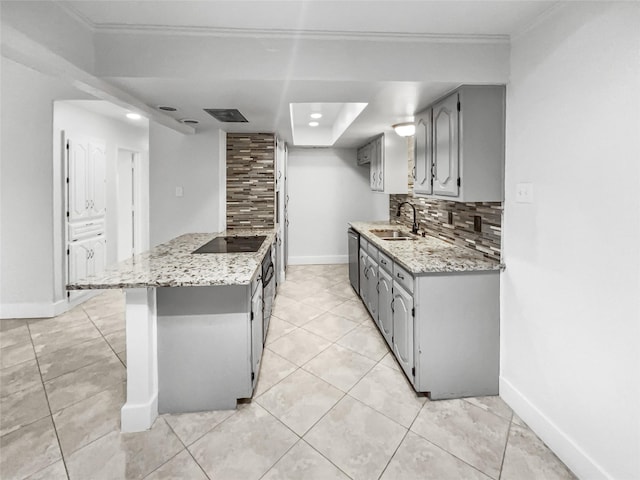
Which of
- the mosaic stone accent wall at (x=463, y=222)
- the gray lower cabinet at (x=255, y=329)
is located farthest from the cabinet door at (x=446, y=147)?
the gray lower cabinet at (x=255, y=329)

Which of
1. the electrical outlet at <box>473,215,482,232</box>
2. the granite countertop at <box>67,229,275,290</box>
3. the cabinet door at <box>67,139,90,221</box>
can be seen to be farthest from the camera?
the cabinet door at <box>67,139,90,221</box>

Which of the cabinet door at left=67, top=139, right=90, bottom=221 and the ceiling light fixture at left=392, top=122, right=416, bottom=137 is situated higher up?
the ceiling light fixture at left=392, top=122, right=416, bottom=137

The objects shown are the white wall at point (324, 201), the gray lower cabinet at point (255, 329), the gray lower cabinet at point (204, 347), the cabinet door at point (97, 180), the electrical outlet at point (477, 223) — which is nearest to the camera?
the gray lower cabinet at point (204, 347)

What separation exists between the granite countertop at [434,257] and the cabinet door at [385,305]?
0.25 meters

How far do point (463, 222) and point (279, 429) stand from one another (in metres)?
2.06

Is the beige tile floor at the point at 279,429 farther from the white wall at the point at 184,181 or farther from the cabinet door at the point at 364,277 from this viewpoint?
the white wall at the point at 184,181

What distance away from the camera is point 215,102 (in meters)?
2.61

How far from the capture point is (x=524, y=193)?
201 cm

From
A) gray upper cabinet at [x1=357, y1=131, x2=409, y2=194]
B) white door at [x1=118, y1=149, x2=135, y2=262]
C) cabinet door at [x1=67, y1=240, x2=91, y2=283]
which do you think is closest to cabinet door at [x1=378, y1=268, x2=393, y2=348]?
gray upper cabinet at [x1=357, y1=131, x2=409, y2=194]

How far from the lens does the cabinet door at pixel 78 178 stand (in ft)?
12.8

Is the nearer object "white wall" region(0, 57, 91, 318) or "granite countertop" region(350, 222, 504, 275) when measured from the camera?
"granite countertop" region(350, 222, 504, 275)

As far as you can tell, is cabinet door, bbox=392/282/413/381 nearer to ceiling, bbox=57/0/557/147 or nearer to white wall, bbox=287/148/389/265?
ceiling, bbox=57/0/557/147

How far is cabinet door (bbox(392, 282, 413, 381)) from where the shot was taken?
7.50 ft

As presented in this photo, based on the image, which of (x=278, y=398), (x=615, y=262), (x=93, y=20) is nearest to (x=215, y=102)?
(x=93, y=20)
